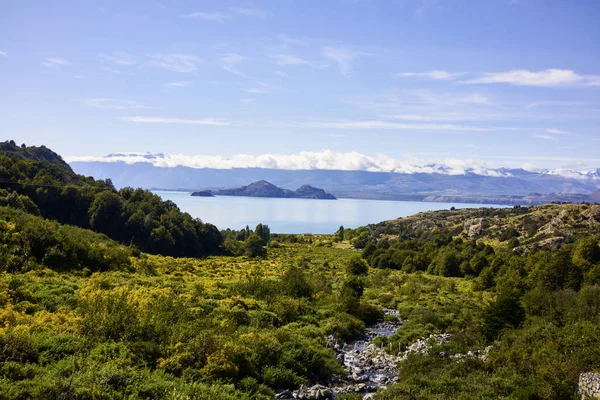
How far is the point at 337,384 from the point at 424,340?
Answer: 31.7ft

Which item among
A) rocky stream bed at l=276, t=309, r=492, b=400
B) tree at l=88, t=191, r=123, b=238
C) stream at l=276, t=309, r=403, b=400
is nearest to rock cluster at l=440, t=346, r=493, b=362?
rocky stream bed at l=276, t=309, r=492, b=400

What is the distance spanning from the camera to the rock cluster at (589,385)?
51.1 ft

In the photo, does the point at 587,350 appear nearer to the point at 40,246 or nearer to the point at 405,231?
the point at 40,246

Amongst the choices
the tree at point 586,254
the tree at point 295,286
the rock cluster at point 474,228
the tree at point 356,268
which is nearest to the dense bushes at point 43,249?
the tree at point 295,286

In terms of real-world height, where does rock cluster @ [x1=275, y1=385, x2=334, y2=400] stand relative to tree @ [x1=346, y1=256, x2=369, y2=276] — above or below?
above

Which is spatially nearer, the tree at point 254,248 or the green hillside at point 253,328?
the green hillside at point 253,328

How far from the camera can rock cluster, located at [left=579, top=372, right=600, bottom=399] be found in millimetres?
15580

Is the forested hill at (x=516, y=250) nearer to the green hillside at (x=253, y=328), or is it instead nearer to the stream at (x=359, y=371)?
the green hillside at (x=253, y=328)

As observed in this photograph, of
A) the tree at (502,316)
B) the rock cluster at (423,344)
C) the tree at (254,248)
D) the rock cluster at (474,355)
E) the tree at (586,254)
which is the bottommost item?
the tree at (254,248)

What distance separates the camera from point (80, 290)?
25.0 meters

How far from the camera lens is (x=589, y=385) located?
15961 mm

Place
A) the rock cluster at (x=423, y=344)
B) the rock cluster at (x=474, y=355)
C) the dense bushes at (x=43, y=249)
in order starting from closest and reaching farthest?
the rock cluster at (x=474, y=355), the rock cluster at (x=423, y=344), the dense bushes at (x=43, y=249)

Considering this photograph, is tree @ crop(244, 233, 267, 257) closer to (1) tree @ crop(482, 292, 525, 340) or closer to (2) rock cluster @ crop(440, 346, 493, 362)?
(1) tree @ crop(482, 292, 525, 340)

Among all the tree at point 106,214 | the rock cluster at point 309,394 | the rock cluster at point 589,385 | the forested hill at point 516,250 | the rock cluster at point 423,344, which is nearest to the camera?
the rock cluster at point 589,385
